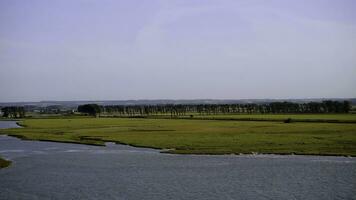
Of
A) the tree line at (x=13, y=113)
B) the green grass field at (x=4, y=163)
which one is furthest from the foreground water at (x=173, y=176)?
the tree line at (x=13, y=113)

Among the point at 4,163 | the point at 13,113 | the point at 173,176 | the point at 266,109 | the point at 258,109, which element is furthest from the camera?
the point at 13,113

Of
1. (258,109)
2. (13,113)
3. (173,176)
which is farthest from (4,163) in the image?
(13,113)

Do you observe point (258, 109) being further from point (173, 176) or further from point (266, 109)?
point (173, 176)

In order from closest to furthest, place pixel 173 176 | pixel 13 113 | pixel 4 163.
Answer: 1. pixel 173 176
2. pixel 4 163
3. pixel 13 113

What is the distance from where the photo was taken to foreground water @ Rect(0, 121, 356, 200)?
934 inches

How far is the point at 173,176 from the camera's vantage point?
28.9m

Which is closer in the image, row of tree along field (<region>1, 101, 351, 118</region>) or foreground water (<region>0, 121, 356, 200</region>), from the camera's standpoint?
foreground water (<region>0, 121, 356, 200</region>)

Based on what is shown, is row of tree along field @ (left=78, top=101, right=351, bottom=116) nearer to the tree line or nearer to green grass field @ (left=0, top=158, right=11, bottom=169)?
the tree line

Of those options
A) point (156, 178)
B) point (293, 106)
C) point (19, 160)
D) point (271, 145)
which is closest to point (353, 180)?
point (156, 178)

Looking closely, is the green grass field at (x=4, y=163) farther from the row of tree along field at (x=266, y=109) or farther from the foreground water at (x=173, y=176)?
the row of tree along field at (x=266, y=109)

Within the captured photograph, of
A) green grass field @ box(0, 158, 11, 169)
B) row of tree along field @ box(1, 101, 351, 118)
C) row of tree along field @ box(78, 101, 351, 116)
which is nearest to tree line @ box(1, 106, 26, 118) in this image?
row of tree along field @ box(1, 101, 351, 118)

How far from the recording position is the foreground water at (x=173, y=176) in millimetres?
23719

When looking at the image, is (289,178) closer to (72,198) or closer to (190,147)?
(72,198)

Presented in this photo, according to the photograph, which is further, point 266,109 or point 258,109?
point 258,109
